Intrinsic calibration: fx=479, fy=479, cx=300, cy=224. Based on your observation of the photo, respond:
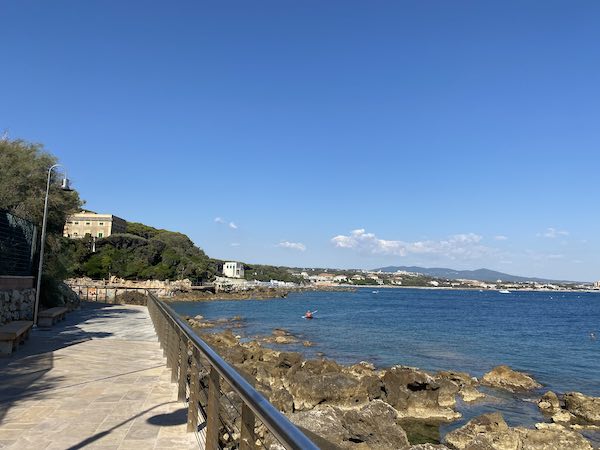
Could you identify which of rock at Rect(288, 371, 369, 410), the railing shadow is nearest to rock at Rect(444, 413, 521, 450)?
rock at Rect(288, 371, 369, 410)

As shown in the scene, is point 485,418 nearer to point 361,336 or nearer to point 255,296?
point 361,336

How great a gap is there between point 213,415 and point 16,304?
45.5ft

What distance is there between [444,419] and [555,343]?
86.7ft

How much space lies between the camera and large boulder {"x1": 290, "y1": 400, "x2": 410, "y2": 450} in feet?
29.0

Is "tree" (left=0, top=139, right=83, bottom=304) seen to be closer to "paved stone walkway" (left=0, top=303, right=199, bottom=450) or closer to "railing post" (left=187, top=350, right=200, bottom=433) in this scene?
"paved stone walkway" (left=0, top=303, right=199, bottom=450)

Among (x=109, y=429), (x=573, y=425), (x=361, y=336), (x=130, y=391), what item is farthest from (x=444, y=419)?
(x=361, y=336)

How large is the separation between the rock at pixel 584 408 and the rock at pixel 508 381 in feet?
11.2

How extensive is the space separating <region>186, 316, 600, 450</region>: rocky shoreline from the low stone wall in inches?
231

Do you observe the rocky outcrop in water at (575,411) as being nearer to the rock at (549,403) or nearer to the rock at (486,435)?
the rock at (549,403)

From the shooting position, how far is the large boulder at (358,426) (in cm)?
883

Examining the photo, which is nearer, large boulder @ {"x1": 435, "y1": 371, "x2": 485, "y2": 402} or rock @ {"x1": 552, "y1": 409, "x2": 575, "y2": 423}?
rock @ {"x1": 552, "y1": 409, "x2": 575, "y2": 423}

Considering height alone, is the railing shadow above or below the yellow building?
below

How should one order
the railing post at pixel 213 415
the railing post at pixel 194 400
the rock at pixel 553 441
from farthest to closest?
the rock at pixel 553 441 < the railing post at pixel 194 400 < the railing post at pixel 213 415

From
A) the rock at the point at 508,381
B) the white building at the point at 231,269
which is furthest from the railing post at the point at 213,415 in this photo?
the white building at the point at 231,269
